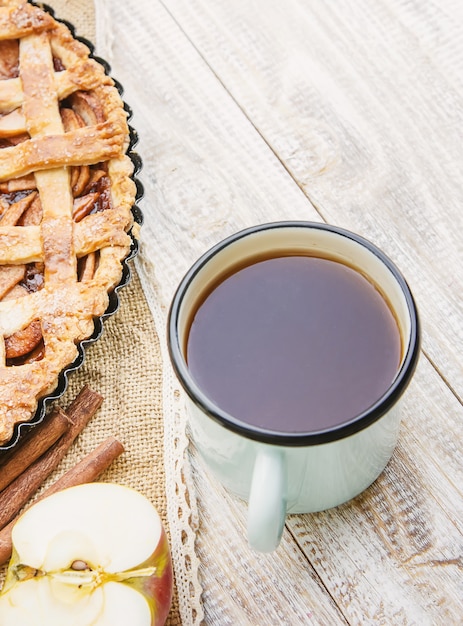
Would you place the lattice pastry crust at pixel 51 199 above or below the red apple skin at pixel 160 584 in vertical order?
above

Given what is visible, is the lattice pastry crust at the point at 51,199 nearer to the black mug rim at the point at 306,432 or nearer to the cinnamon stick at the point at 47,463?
the cinnamon stick at the point at 47,463

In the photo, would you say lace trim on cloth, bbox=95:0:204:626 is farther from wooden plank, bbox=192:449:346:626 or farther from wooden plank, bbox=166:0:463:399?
wooden plank, bbox=166:0:463:399

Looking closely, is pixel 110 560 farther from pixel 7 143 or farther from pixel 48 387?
pixel 7 143

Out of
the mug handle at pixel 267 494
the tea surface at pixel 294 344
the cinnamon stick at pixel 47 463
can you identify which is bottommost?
the cinnamon stick at pixel 47 463

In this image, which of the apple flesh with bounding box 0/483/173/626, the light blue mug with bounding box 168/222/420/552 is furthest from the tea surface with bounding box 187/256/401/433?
the apple flesh with bounding box 0/483/173/626

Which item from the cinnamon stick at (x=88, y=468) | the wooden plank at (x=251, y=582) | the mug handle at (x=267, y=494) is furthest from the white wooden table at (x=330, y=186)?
the mug handle at (x=267, y=494)

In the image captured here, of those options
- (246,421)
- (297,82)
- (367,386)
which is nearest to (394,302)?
(367,386)

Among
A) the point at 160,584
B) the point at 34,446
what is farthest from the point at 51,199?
the point at 160,584
